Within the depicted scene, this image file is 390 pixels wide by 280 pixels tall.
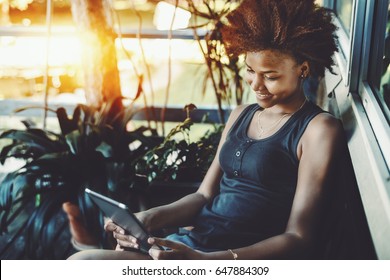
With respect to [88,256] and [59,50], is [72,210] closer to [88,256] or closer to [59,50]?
[88,256]

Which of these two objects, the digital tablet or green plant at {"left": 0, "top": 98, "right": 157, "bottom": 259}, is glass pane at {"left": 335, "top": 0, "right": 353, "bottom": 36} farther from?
the digital tablet

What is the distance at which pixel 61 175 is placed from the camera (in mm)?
2096

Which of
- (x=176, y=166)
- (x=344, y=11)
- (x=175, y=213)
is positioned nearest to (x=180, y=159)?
(x=176, y=166)

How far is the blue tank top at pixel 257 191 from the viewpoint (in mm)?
1295

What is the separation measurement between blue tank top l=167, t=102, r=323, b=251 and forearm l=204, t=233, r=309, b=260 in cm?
11

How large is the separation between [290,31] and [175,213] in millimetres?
649

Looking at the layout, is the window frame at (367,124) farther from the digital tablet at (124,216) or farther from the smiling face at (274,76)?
the digital tablet at (124,216)

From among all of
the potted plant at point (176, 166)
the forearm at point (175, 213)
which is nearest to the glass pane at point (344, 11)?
the potted plant at point (176, 166)

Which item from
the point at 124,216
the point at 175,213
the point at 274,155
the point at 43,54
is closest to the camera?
the point at 124,216

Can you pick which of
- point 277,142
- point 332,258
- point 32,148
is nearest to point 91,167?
point 32,148

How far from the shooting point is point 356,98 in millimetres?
1380

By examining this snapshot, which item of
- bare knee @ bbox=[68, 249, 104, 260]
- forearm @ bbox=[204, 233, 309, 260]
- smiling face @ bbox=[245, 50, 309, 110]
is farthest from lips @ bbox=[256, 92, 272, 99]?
bare knee @ bbox=[68, 249, 104, 260]

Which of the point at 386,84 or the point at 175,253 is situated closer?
the point at 175,253
